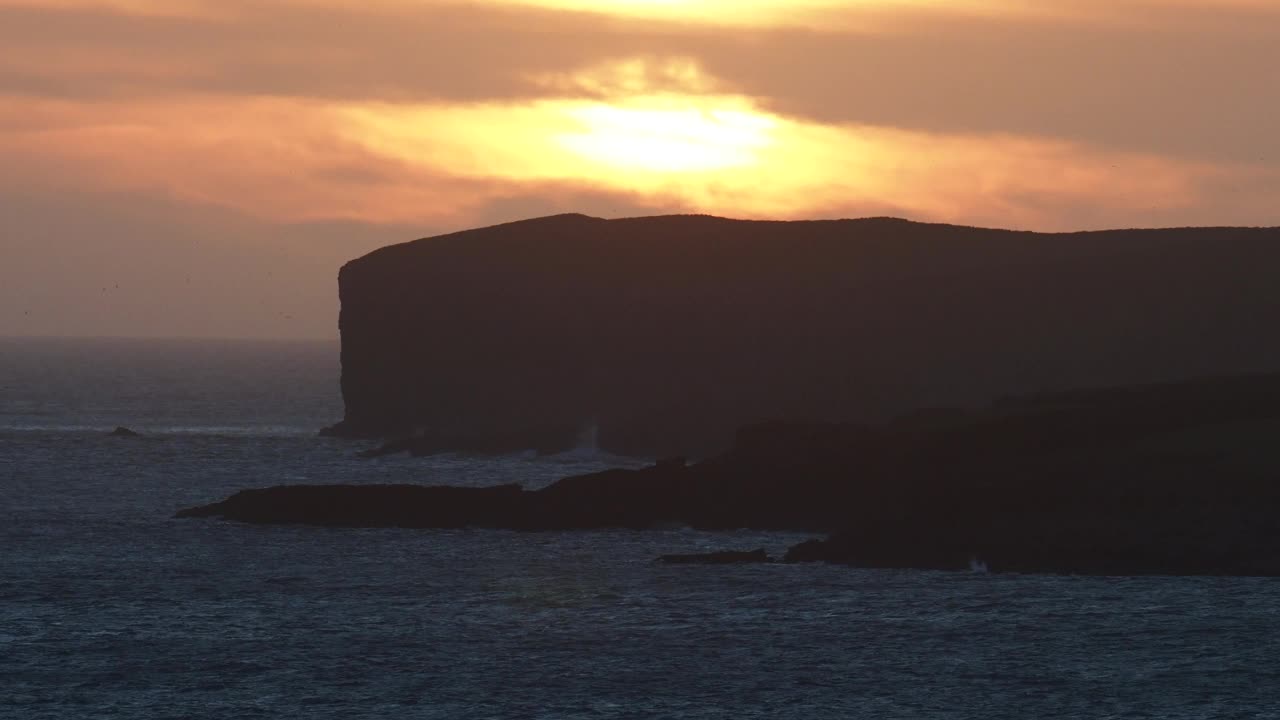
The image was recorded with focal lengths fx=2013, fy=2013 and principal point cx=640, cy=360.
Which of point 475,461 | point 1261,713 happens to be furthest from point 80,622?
point 475,461

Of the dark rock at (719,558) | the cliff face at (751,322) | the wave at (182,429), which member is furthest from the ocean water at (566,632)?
the wave at (182,429)

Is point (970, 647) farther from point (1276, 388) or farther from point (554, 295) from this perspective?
point (554, 295)

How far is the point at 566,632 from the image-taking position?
51281 millimetres

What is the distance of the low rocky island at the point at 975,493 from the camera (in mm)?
62594

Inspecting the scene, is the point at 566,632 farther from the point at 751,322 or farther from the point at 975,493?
the point at 751,322

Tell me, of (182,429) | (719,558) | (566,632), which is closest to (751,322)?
(182,429)

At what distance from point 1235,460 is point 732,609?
2272cm

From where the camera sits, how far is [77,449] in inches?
4641

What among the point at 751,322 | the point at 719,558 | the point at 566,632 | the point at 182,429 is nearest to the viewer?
the point at 566,632

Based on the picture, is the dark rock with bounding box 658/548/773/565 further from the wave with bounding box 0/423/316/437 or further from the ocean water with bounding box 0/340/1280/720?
the wave with bounding box 0/423/316/437

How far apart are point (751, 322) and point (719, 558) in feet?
224

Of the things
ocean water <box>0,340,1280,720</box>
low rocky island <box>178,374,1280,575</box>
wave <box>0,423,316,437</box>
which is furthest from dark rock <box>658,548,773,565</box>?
wave <box>0,423,316,437</box>

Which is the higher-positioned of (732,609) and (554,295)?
(554,295)

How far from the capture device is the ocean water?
42.8 metres
